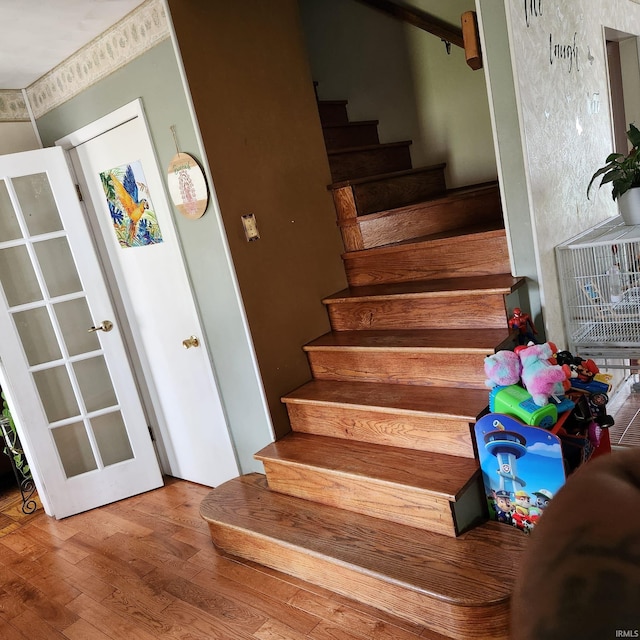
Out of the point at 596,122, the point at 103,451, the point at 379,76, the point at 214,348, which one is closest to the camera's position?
the point at 214,348

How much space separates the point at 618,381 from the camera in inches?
119

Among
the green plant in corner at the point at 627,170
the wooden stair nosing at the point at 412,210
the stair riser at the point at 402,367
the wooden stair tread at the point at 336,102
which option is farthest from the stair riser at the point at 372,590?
the wooden stair tread at the point at 336,102

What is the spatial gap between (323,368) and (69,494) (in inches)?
64.9

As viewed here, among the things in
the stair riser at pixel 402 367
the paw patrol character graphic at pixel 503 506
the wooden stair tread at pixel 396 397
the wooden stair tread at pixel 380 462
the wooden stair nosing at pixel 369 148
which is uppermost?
the wooden stair nosing at pixel 369 148

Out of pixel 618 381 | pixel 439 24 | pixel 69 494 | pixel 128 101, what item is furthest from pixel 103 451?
pixel 439 24

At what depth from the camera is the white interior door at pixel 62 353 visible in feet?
9.80

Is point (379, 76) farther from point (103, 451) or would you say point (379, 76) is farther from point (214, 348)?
point (103, 451)

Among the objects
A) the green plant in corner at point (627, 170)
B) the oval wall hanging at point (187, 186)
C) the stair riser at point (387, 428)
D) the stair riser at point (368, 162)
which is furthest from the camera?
the stair riser at point (368, 162)

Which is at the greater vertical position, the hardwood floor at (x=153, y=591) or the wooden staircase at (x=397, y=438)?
the wooden staircase at (x=397, y=438)

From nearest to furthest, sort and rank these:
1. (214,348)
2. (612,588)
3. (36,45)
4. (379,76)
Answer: (612,588) → (36,45) → (214,348) → (379,76)

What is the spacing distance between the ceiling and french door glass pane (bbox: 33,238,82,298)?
0.89 metres

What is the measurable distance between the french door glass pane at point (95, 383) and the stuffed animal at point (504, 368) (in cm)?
218

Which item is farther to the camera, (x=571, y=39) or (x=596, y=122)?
(x=596, y=122)

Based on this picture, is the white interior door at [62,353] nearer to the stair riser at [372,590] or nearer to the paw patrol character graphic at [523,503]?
the stair riser at [372,590]
